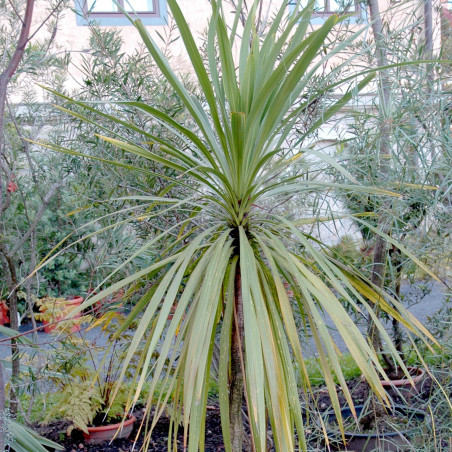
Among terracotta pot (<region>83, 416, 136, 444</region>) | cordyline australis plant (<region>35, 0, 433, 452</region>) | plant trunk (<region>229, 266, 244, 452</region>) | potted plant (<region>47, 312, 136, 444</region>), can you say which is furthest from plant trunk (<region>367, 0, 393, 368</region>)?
terracotta pot (<region>83, 416, 136, 444</region>)

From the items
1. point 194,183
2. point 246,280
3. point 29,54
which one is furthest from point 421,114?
point 29,54

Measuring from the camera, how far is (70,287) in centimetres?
651

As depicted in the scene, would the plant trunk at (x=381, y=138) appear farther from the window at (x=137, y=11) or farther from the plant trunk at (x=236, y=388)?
the window at (x=137, y=11)

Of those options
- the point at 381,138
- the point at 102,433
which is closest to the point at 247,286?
the point at 381,138

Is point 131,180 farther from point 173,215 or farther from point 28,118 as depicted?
point 28,118

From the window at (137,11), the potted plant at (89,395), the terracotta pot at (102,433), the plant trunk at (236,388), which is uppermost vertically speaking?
the window at (137,11)

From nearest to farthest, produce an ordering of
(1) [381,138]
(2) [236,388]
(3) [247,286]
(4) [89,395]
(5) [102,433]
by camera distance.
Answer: (3) [247,286], (2) [236,388], (1) [381,138], (4) [89,395], (5) [102,433]

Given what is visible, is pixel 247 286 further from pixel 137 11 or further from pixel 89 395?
pixel 137 11

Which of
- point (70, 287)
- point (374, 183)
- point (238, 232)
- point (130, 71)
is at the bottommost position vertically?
point (70, 287)

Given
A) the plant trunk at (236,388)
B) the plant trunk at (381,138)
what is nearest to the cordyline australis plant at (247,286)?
the plant trunk at (236,388)

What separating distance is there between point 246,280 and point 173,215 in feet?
3.24

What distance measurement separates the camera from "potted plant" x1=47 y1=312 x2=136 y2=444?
2443mm

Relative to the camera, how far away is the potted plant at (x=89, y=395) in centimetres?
244

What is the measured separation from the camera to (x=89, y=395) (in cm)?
263
